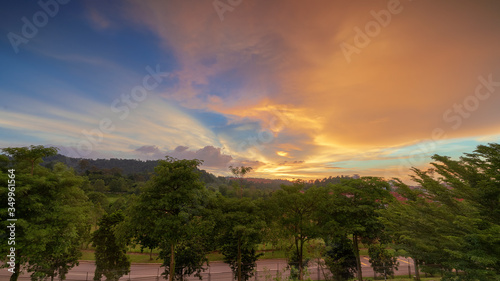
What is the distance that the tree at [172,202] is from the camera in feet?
59.2

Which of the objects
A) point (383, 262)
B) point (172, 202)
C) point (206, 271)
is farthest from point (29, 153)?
point (383, 262)

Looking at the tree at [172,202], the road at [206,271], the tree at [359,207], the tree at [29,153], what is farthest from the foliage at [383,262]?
the tree at [29,153]

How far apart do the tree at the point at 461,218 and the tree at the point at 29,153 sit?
2841 cm

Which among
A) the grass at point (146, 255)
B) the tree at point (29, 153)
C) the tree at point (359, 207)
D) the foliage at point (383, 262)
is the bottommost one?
the grass at point (146, 255)

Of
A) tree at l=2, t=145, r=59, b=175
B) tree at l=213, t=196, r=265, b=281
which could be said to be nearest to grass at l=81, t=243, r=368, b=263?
tree at l=213, t=196, r=265, b=281

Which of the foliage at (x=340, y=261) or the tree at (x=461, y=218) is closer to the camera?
the tree at (x=461, y=218)

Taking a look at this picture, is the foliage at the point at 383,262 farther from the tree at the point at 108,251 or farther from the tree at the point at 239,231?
the tree at the point at 108,251

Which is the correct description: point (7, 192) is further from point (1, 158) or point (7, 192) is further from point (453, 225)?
point (453, 225)

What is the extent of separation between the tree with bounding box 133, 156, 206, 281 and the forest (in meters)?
0.09

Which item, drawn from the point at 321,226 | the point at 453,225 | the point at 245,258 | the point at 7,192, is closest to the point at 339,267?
the point at 321,226

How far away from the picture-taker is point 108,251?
23141 millimetres

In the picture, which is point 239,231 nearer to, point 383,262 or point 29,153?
point 29,153

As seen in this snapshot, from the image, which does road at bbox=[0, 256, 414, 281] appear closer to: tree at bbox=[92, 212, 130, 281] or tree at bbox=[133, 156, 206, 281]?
tree at bbox=[92, 212, 130, 281]

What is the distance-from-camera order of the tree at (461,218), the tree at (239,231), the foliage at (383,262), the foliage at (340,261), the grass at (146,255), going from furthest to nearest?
the grass at (146,255) < the foliage at (383,262) < the foliage at (340,261) < the tree at (239,231) < the tree at (461,218)
